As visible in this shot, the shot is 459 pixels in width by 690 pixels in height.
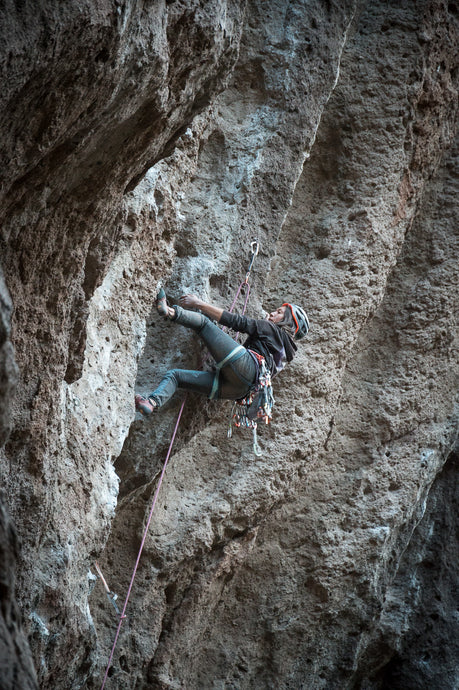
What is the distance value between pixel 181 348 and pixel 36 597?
4.73ft

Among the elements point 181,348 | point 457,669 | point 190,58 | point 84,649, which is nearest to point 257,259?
point 181,348

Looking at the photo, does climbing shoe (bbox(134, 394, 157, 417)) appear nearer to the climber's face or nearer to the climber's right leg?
the climber's right leg

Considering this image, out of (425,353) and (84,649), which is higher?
(425,353)

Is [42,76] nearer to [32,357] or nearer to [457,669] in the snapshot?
[32,357]

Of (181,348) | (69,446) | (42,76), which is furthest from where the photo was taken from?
(181,348)

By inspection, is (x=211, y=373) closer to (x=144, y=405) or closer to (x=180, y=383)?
(x=180, y=383)

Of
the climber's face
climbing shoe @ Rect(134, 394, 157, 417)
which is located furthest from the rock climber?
the climber's face

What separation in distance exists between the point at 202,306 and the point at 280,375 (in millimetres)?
893

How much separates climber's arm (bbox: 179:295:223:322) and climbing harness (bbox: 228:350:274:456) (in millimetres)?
287

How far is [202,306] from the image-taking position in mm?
3572

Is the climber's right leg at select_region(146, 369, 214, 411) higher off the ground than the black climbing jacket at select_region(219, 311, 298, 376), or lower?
lower

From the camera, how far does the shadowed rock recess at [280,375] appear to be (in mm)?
2457

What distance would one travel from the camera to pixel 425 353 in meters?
4.81

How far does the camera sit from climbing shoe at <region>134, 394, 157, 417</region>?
3412 mm
